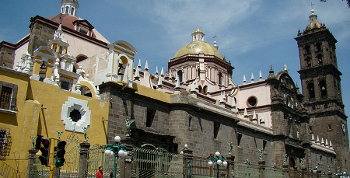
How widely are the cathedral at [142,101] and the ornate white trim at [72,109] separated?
50 millimetres

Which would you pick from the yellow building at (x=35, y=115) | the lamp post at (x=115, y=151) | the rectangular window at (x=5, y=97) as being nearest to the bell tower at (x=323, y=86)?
the yellow building at (x=35, y=115)

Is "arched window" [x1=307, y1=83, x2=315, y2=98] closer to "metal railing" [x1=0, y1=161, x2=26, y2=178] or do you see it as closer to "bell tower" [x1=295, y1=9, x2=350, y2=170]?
"bell tower" [x1=295, y1=9, x2=350, y2=170]

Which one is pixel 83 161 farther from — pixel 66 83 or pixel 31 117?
pixel 66 83

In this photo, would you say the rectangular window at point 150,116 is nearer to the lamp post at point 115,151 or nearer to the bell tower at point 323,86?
the lamp post at point 115,151

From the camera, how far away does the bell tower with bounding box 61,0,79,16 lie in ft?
113

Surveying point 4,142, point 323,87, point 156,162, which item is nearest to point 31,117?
point 4,142

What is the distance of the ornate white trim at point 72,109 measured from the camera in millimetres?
17203

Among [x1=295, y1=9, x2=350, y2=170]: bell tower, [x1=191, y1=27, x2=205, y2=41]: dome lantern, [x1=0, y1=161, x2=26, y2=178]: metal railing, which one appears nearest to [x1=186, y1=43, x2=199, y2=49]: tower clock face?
[x1=191, y1=27, x2=205, y2=41]: dome lantern

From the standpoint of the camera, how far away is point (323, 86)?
58.2m

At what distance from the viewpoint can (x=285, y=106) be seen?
37656 mm

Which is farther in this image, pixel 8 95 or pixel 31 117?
pixel 31 117

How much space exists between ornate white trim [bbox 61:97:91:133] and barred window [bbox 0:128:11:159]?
2.81m

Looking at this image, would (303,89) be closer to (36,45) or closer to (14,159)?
(36,45)

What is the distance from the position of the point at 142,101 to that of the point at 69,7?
17596 millimetres
